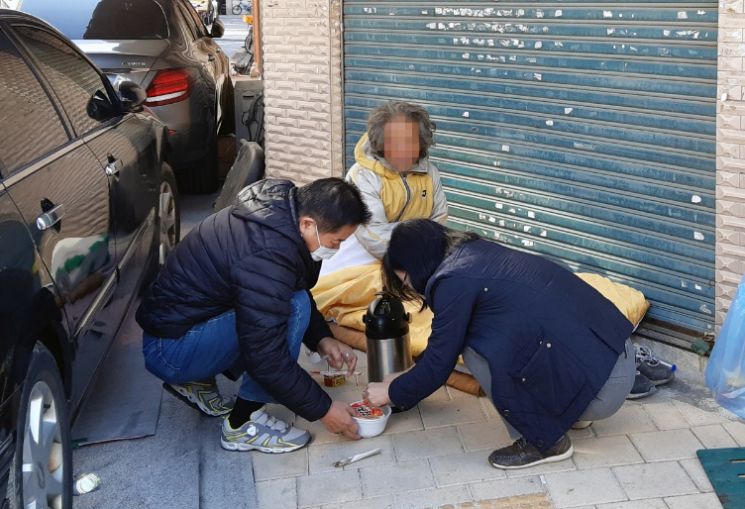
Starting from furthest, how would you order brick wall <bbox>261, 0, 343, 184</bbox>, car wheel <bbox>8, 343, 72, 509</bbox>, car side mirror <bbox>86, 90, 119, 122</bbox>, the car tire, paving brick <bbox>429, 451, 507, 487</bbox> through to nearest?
the car tire
brick wall <bbox>261, 0, 343, 184</bbox>
car side mirror <bbox>86, 90, 119, 122</bbox>
paving brick <bbox>429, 451, 507, 487</bbox>
car wheel <bbox>8, 343, 72, 509</bbox>

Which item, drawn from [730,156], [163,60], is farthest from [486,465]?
[163,60]

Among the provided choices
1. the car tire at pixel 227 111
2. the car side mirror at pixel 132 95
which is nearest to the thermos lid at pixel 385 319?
the car side mirror at pixel 132 95

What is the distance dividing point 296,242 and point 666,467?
65.9 inches

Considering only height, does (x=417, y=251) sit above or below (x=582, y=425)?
above

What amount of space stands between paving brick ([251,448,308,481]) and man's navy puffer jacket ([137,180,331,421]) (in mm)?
297

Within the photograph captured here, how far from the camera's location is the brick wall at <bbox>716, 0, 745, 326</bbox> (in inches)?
183

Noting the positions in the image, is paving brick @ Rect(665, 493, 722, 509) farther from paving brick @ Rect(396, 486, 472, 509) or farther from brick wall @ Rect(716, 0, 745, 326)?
brick wall @ Rect(716, 0, 745, 326)

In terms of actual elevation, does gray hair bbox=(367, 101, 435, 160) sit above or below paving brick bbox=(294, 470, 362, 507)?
above

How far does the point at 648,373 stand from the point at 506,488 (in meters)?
1.24

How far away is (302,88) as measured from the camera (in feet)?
25.6

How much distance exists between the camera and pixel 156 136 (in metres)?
6.14

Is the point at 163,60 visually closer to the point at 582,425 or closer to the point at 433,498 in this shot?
the point at 582,425

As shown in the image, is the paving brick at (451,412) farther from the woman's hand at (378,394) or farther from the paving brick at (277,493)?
the paving brick at (277,493)

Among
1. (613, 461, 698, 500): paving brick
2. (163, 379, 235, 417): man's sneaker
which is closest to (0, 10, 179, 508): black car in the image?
(163, 379, 235, 417): man's sneaker
